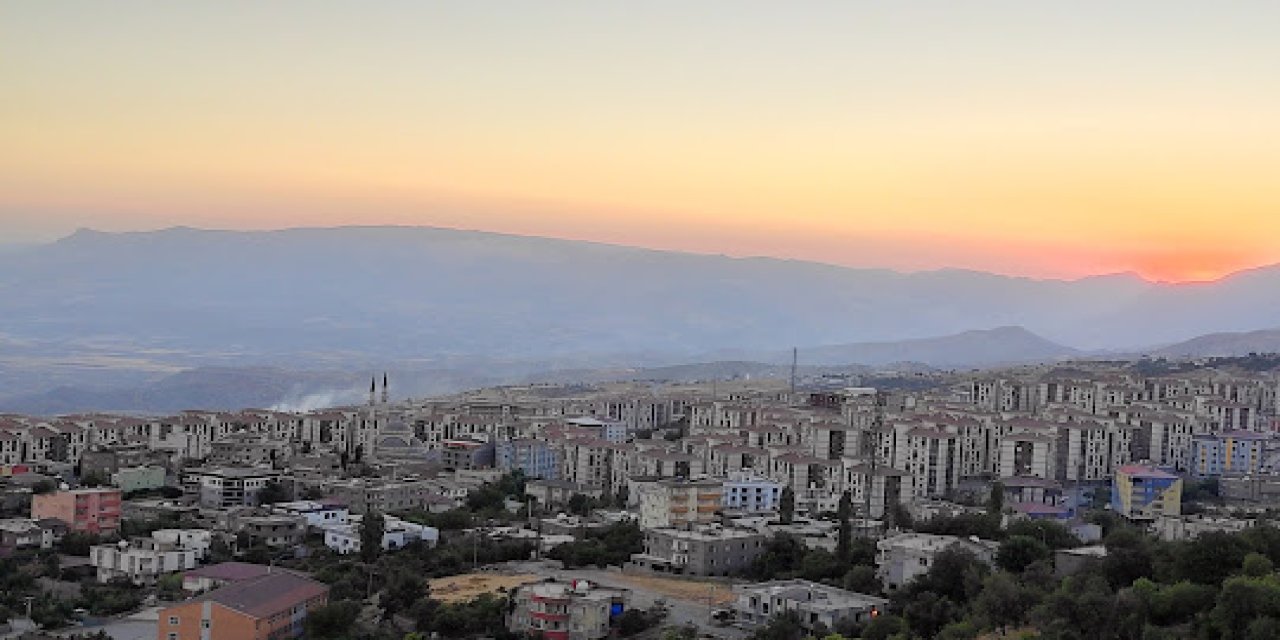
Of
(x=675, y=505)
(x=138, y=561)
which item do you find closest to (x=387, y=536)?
(x=138, y=561)

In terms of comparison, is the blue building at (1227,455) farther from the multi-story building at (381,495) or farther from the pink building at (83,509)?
the pink building at (83,509)

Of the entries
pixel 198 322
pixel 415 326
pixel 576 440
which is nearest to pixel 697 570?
pixel 576 440

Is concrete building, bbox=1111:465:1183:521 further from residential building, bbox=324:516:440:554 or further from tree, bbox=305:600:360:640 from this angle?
tree, bbox=305:600:360:640

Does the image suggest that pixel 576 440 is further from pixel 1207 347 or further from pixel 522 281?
pixel 522 281

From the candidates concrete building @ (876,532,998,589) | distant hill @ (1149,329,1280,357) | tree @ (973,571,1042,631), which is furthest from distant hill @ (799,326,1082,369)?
tree @ (973,571,1042,631)

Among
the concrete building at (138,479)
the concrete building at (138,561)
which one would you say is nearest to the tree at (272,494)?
the concrete building at (138,479)
